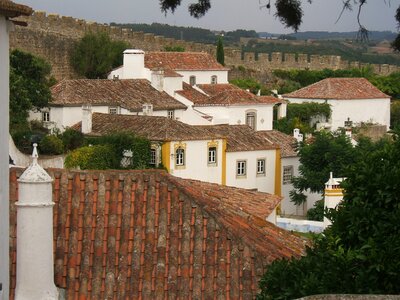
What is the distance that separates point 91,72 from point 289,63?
54.0 feet

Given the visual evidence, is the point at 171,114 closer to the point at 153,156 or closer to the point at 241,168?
the point at 241,168

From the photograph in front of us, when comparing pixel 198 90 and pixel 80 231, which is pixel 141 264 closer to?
pixel 80 231

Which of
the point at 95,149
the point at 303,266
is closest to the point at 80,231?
the point at 303,266

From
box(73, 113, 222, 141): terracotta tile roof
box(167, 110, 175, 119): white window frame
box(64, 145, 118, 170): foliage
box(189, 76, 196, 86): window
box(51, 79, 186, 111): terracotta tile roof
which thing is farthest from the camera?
box(189, 76, 196, 86): window

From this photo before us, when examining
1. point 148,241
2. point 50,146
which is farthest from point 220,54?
point 148,241

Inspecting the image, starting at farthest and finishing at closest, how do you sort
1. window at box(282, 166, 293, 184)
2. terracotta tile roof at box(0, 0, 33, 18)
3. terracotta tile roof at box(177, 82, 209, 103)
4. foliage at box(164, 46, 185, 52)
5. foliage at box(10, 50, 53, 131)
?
foliage at box(164, 46, 185, 52) → terracotta tile roof at box(177, 82, 209, 103) → window at box(282, 166, 293, 184) → foliage at box(10, 50, 53, 131) → terracotta tile roof at box(0, 0, 33, 18)

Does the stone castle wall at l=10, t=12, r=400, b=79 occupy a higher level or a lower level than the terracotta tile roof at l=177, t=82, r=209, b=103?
higher

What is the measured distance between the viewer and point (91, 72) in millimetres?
55281

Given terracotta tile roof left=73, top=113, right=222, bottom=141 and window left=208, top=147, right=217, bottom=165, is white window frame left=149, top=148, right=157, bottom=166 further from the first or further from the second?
window left=208, top=147, right=217, bottom=165

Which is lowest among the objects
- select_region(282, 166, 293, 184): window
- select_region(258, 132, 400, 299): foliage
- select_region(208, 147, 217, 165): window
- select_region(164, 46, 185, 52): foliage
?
select_region(282, 166, 293, 184): window

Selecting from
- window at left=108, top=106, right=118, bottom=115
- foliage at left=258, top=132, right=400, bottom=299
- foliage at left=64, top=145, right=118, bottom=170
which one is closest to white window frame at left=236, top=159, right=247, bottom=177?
window at left=108, top=106, right=118, bottom=115

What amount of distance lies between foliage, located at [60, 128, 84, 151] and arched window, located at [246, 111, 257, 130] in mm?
11762

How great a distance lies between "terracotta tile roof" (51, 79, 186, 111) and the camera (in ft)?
145

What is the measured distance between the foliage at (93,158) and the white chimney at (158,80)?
1138 centimetres
